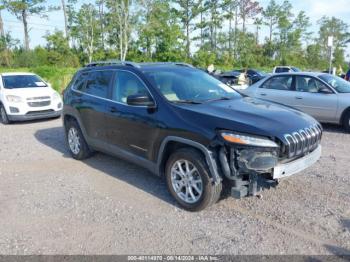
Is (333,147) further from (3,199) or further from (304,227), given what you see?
(3,199)

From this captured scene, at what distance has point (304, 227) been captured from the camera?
358cm

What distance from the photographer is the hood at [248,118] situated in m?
3.52

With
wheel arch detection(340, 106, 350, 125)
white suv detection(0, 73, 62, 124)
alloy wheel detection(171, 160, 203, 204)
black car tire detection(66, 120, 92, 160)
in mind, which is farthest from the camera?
white suv detection(0, 73, 62, 124)

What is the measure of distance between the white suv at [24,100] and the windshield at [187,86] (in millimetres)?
6512

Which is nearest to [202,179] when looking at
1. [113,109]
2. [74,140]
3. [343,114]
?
[113,109]

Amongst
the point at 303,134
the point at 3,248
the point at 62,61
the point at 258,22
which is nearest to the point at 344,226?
the point at 303,134

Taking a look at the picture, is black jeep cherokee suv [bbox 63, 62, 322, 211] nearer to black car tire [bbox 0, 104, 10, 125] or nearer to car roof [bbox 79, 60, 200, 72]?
car roof [bbox 79, 60, 200, 72]

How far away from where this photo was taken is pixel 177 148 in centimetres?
407

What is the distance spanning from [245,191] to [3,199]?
3239 mm

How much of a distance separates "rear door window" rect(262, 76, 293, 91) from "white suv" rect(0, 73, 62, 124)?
6.49 meters

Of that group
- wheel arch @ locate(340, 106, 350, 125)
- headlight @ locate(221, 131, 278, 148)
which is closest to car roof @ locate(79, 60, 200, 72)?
headlight @ locate(221, 131, 278, 148)

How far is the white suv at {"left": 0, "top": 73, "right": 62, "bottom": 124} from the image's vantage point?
978cm

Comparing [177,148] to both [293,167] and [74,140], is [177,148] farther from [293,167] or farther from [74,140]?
[74,140]

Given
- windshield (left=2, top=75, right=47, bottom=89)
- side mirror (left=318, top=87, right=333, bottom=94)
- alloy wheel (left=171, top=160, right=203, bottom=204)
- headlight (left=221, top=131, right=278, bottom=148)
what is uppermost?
windshield (left=2, top=75, right=47, bottom=89)
